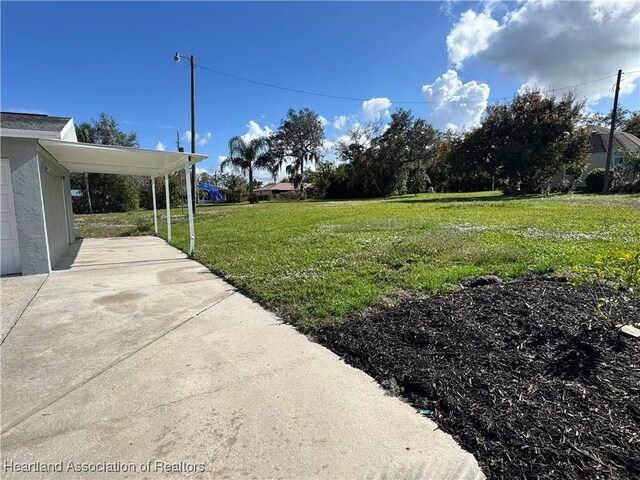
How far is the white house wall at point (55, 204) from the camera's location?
24.0 feet

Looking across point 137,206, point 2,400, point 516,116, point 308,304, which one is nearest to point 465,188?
point 516,116

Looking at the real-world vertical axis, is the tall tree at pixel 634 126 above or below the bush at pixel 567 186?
above

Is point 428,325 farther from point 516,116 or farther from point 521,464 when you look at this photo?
point 516,116

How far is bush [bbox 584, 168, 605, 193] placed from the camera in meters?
25.6

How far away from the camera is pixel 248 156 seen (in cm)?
4062

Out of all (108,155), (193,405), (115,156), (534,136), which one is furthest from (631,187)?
(193,405)

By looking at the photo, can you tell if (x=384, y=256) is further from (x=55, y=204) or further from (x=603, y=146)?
(x=603, y=146)

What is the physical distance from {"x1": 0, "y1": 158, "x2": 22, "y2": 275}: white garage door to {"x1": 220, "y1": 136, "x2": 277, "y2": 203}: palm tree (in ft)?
114

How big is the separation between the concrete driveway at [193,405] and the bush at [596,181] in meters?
30.3

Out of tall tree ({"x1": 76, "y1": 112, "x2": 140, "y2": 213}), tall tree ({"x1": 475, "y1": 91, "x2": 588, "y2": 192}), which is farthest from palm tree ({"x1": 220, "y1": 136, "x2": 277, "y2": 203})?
tall tree ({"x1": 475, "y1": 91, "x2": 588, "y2": 192})

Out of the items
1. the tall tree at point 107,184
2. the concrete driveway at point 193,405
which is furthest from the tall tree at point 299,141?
the concrete driveway at point 193,405

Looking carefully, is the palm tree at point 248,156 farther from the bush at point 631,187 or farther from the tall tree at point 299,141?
the bush at point 631,187

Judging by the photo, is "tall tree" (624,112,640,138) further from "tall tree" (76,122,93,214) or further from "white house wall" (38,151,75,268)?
"tall tree" (76,122,93,214)

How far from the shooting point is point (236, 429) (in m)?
2.20
